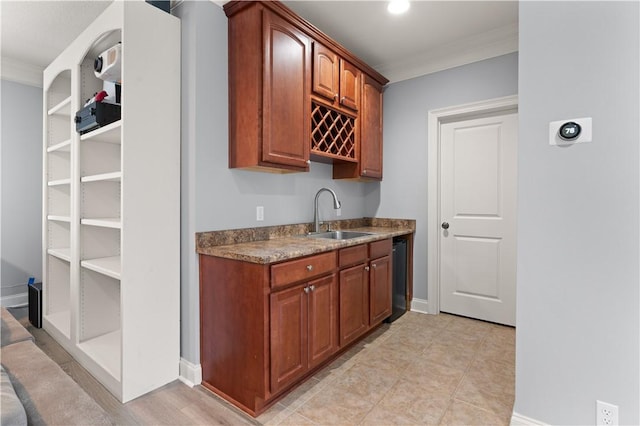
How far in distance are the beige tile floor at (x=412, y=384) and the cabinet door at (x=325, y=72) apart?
210 centimetres

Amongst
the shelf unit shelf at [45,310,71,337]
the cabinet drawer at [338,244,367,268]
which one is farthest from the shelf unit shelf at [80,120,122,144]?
the cabinet drawer at [338,244,367,268]

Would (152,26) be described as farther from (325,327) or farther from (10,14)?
(325,327)

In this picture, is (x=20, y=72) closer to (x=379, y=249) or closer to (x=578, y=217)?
(x=379, y=249)

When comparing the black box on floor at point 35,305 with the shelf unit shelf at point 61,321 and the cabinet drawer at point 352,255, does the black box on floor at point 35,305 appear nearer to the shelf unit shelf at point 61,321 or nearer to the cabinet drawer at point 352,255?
the shelf unit shelf at point 61,321

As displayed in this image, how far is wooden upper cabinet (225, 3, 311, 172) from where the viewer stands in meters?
2.06

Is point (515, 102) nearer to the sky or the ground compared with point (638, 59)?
nearer to the sky

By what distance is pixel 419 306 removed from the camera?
136 inches

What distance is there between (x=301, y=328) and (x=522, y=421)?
1.22 m

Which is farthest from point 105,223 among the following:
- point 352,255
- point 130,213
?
point 352,255

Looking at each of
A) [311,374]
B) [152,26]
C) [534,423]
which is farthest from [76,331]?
[534,423]

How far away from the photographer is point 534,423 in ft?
5.10

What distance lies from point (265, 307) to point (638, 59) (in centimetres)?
199

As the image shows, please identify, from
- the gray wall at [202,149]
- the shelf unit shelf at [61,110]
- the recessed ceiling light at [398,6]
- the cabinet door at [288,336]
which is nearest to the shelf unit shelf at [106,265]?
the gray wall at [202,149]

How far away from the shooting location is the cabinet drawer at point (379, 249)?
268 cm
